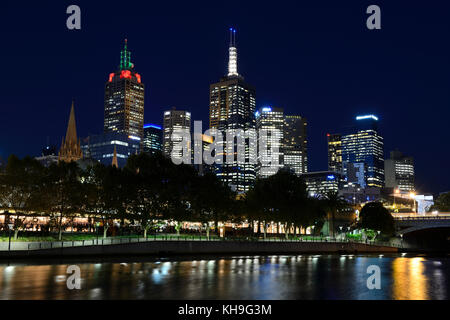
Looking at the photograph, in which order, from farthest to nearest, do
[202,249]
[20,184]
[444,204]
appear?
[444,204] → [202,249] → [20,184]

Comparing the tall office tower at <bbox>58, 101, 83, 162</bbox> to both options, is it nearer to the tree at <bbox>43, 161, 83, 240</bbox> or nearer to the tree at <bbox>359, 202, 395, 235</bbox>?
the tree at <bbox>43, 161, 83, 240</bbox>

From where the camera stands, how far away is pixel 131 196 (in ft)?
248

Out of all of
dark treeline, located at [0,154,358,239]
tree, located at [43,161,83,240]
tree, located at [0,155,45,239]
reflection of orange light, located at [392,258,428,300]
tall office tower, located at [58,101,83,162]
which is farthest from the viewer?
tall office tower, located at [58,101,83,162]

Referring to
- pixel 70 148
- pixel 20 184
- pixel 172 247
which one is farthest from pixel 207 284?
pixel 70 148

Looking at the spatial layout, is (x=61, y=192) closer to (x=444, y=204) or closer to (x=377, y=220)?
(x=377, y=220)

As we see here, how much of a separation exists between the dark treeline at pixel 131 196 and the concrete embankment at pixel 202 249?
689cm

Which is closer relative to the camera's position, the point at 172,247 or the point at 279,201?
the point at 172,247

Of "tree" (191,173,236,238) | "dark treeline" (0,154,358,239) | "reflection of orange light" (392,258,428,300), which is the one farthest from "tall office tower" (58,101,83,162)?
"reflection of orange light" (392,258,428,300)

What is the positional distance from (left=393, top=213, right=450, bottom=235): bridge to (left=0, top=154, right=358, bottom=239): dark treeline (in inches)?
1253

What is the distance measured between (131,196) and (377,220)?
198 feet

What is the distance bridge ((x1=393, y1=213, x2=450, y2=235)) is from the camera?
105250 mm

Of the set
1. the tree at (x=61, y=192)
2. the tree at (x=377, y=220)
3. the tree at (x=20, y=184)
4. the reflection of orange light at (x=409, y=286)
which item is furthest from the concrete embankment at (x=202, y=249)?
the reflection of orange light at (x=409, y=286)

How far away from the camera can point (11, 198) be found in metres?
68.0

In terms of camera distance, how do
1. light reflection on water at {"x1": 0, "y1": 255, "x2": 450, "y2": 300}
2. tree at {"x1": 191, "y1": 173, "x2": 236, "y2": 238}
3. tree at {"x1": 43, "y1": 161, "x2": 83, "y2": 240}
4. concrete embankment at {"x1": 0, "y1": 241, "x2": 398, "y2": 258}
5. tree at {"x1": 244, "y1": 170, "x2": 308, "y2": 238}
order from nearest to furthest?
light reflection on water at {"x1": 0, "y1": 255, "x2": 450, "y2": 300}, concrete embankment at {"x1": 0, "y1": 241, "x2": 398, "y2": 258}, tree at {"x1": 43, "y1": 161, "x2": 83, "y2": 240}, tree at {"x1": 191, "y1": 173, "x2": 236, "y2": 238}, tree at {"x1": 244, "y1": 170, "x2": 308, "y2": 238}
